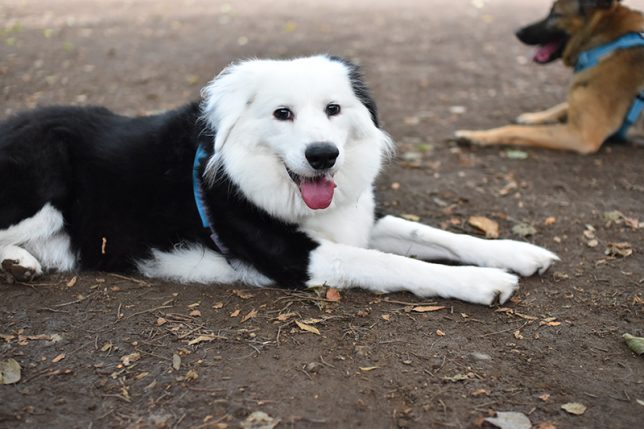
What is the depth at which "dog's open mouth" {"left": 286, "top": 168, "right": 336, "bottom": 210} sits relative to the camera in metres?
3.09

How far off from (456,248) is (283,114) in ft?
4.38

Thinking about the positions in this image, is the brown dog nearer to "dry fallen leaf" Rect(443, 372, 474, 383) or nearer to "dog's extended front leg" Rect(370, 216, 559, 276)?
"dog's extended front leg" Rect(370, 216, 559, 276)

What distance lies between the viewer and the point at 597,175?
504 cm

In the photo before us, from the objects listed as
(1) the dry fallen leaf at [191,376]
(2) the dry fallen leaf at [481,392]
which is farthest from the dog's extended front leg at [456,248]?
(1) the dry fallen leaf at [191,376]

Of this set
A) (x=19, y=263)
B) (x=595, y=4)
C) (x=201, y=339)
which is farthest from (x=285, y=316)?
(x=595, y=4)

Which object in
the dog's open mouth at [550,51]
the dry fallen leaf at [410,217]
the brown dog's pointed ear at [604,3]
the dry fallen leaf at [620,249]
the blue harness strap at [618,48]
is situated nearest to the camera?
the dry fallen leaf at [620,249]

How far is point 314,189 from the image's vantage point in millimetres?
3086

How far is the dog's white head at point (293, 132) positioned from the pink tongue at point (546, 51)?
3.68 meters

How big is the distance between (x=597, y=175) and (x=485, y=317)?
2585 mm

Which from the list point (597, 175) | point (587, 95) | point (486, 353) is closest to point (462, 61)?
point (587, 95)

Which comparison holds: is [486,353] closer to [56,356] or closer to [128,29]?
[56,356]

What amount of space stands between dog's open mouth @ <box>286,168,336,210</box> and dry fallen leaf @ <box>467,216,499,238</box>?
1.47 metres

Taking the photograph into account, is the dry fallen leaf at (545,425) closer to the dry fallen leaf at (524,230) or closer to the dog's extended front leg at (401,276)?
the dog's extended front leg at (401,276)

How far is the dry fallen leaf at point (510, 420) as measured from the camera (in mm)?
2334
